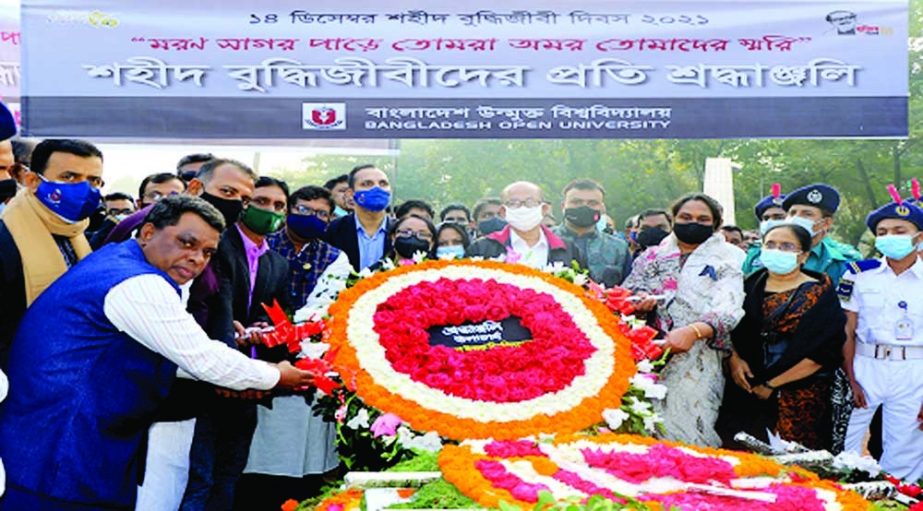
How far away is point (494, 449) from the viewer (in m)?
3.54

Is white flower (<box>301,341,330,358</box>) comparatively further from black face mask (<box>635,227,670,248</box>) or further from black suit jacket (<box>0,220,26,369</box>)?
black face mask (<box>635,227,670,248</box>)

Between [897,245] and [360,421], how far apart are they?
3.73 m

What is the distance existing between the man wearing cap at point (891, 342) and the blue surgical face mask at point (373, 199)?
295cm

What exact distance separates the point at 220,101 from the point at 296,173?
29.7 meters

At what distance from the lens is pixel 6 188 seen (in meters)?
4.16

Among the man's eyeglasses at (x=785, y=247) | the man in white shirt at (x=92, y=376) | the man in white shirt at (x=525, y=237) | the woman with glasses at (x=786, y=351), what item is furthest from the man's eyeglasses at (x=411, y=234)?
the man in white shirt at (x=92, y=376)

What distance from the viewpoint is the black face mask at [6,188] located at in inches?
163

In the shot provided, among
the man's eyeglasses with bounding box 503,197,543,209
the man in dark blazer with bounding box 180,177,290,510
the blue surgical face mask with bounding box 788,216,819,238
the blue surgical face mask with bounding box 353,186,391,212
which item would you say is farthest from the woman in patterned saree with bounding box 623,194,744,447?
the man in dark blazer with bounding box 180,177,290,510

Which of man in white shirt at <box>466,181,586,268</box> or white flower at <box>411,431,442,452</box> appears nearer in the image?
white flower at <box>411,431,442,452</box>

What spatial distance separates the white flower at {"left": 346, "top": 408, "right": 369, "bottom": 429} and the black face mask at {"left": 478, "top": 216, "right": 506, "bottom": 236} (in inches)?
152

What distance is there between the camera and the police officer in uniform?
622cm

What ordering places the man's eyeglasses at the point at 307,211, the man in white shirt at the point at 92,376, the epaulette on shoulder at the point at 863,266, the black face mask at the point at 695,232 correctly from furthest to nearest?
1. the epaulette on shoulder at the point at 863,266
2. the man's eyeglasses at the point at 307,211
3. the black face mask at the point at 695,232
4. the man in white shirt at the point at 92,376

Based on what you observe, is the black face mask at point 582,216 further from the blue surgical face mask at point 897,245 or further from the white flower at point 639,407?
the white flower at point 639,407

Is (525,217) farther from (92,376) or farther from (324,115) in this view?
(92,376)
